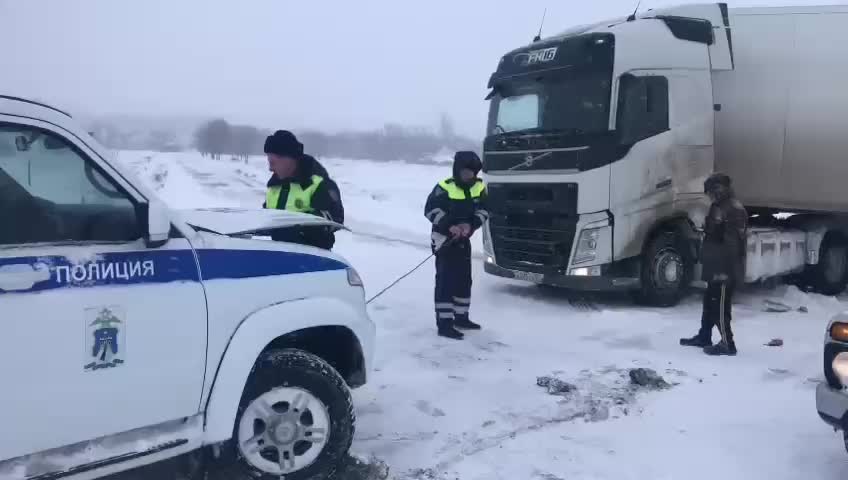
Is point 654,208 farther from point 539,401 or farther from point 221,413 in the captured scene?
point 221,413

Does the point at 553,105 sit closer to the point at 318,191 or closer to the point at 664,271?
the point at 664,271

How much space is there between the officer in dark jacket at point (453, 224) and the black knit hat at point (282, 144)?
2.03m

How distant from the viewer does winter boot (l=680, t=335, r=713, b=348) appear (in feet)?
22.3

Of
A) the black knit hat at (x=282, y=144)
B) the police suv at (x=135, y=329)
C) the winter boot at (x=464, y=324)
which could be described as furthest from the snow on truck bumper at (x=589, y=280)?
the police suv at (x=135, y=329)

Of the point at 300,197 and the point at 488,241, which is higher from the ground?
the point at 300,197

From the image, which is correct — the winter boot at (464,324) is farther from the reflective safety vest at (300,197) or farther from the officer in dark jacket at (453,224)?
the reflective safety vest at (300,197)

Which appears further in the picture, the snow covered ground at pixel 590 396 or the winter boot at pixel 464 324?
the winter boot at pixel 464 324

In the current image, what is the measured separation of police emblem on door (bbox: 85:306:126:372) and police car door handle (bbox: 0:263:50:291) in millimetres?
233

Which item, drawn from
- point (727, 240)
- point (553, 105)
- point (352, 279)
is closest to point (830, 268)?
point (727, 240)

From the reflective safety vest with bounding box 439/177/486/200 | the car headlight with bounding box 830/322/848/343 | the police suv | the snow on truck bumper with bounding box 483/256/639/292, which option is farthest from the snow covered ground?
the reflective safety vest with bounding box 439/177/486/200

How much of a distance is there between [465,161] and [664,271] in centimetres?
324

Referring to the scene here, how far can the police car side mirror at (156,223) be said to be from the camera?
3.12 metres

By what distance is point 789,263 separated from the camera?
31.0 feet

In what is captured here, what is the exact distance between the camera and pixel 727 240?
6473mm
